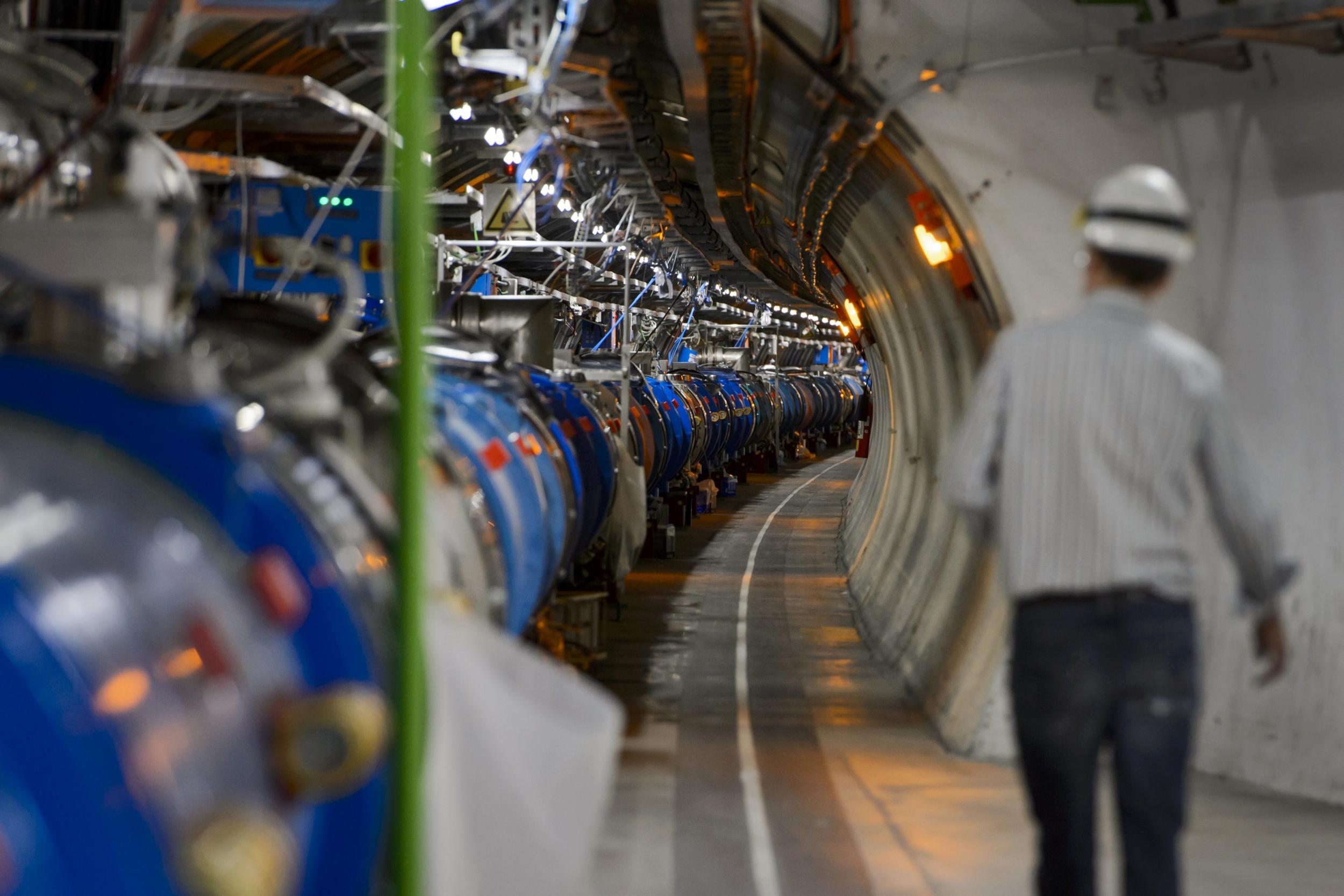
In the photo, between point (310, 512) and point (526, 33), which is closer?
point (310, 512)

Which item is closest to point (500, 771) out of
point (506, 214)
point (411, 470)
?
point (411, 470)

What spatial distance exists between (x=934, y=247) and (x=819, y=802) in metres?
2.95

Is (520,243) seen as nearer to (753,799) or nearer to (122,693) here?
(753,799)

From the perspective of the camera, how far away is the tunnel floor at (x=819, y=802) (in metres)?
→ 4.98

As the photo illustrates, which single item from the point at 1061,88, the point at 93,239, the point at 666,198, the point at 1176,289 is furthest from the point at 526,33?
the point at 666,198

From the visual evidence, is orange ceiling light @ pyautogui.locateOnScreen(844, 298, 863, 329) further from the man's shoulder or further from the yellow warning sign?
the man's shoulder

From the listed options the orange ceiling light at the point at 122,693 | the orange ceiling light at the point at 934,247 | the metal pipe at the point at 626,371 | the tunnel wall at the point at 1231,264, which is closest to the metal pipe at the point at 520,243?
the metal pipe at the point at 626,371

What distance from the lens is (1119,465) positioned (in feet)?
10.1

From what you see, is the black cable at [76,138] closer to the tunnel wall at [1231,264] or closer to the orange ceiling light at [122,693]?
the orange ceiling light at [122,693]

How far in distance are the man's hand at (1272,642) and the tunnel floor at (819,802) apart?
1823 millimetres

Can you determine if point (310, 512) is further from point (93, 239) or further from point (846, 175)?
point (846, 175)

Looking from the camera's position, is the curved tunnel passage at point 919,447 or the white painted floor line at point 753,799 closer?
the white painted floor line at point 753,799

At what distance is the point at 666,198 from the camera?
13.8 metres

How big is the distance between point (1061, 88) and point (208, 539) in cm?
503
